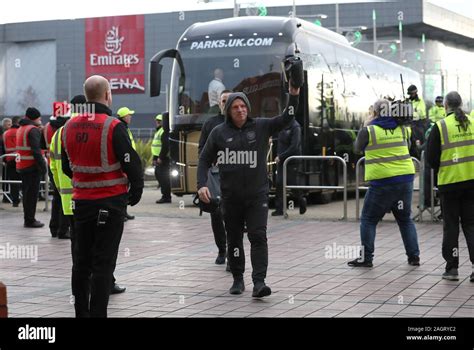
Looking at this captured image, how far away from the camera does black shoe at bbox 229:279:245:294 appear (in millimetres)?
8516

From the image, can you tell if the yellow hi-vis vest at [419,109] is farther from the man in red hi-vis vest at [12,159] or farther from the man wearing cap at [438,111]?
the man in red hi-vis vest at [12,159]

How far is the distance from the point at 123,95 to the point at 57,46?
7.50 m

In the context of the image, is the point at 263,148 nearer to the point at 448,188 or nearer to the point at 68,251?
the point at 448,188

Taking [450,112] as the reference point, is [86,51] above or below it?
above

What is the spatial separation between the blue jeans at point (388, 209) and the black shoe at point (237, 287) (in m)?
2.07

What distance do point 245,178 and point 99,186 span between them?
207cm

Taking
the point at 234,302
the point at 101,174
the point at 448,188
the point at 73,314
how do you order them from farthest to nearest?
1. the point at 448,188
2. the point at 234,302
3. the point at 73,314
4. the point at 101,174

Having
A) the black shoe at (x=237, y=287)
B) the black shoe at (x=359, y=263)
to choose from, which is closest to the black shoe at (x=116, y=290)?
the black shoe at (x=237, y=287)

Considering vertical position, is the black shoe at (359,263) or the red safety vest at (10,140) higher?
the red safety vest at (10,140)

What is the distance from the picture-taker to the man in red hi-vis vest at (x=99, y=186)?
21.4ft

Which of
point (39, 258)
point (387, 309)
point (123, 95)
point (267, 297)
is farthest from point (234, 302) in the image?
point (123, 95)

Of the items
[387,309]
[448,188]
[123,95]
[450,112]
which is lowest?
[387,309]

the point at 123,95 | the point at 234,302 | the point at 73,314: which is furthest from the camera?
the point at 123,95

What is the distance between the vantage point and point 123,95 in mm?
72125
